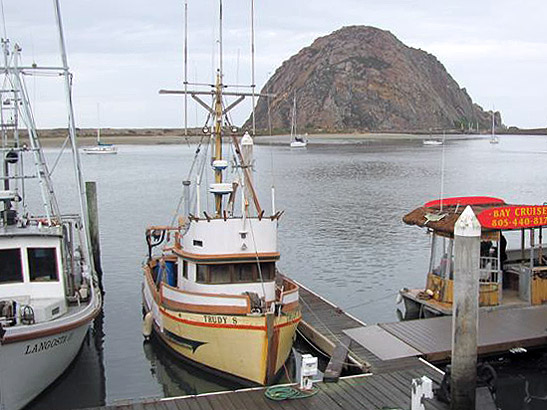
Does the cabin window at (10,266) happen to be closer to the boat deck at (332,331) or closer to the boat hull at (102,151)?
the boat deck at (332,331)

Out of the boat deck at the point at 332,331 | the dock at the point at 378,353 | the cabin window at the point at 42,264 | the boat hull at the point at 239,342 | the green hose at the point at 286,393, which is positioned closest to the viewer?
the dock at the point at 378,353

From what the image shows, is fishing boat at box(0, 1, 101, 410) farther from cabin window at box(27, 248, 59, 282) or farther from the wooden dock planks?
the wooden dock planks

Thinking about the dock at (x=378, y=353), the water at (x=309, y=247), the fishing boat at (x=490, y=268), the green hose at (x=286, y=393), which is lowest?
the water at (x=309, y=247)

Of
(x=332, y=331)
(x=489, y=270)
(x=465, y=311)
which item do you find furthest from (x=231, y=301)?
(x=489, y=270)

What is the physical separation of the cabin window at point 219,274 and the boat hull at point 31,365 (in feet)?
10.5

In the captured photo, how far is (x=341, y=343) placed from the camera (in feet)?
51.1

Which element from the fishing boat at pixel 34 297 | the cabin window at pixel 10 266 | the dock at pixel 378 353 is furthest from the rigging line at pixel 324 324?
the cabin window at pixel 10 266

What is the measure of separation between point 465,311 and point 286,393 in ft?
11.8

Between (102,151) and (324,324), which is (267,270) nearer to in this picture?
(324,324)

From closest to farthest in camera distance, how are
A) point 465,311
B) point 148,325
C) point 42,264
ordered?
point 465,311 < point 42,264 < point 148,325

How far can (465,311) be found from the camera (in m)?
11.5

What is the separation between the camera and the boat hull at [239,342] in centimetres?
1457

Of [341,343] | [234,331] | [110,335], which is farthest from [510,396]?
[110,335]

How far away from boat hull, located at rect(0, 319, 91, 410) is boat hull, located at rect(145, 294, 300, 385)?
2577mm
